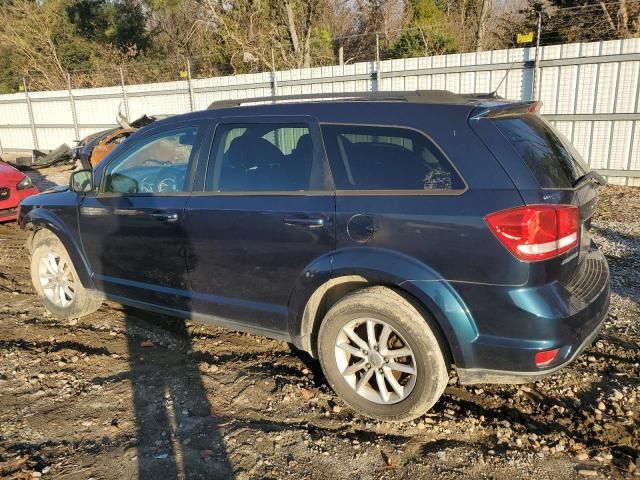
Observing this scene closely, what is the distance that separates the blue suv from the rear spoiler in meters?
0.01

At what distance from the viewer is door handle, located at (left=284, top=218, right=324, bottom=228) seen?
309 centimetres

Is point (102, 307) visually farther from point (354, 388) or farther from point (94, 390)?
point (354, 388)

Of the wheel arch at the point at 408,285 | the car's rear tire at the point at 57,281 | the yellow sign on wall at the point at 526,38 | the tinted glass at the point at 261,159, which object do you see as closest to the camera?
the wheel arch at the point at 408,285

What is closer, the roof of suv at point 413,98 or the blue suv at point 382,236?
the blue suv at point 382,236

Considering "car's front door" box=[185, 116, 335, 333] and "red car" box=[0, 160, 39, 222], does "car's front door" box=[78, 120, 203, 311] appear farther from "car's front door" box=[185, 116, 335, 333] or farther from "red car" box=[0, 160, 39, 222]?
"red car" box=[0, 160, 39, 222]

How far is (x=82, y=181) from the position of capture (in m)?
4.37

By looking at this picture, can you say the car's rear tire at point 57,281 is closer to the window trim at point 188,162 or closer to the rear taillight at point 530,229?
the window trim at point 188,162

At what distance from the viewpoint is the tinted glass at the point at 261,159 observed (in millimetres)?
3297

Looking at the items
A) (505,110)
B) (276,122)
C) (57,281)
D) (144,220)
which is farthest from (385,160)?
(57,281)

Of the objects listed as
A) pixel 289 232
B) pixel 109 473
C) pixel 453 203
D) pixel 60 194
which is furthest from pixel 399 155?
pixel 60 194

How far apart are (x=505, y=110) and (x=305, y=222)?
50.6 inches

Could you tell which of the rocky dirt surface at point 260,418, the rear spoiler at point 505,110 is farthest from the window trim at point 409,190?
the rocky dirt surface at point 260,418

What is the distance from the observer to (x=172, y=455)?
2.87 meters

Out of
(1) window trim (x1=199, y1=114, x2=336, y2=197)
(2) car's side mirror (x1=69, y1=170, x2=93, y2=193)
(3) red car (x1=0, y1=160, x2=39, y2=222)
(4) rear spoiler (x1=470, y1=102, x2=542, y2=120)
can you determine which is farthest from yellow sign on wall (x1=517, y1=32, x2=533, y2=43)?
(3) red car (x1=0, y1=160, x2=39, y2=222)
